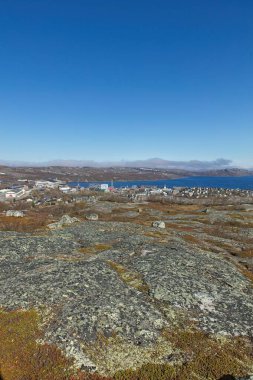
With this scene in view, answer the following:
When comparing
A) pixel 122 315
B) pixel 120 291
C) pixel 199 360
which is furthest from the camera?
pixel 120 291

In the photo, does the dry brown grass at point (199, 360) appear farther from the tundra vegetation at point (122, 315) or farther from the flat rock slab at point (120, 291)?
the flat rock slab at point (120, 291)

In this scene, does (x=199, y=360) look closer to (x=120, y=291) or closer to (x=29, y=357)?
(x=29, y=357)

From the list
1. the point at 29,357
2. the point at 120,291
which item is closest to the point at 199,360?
the point at 29,357

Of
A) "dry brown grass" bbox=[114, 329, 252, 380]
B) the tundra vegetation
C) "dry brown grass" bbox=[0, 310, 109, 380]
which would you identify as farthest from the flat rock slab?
"dry brown grass" bbox=[114, 329, 252, 380]

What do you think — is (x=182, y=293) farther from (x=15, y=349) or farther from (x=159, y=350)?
(x=15, y=349)

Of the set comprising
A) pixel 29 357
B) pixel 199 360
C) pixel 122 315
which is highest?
pixel 122 315

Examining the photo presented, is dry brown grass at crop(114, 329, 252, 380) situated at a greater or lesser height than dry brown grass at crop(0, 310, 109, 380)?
lesser

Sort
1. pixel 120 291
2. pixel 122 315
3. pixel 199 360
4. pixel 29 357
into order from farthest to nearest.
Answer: pixel 120 291 < pixel 122 315 < pixel 199 360 < pixel 29 357

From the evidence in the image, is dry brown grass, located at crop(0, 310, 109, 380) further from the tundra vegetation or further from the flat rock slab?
the flat rock slab

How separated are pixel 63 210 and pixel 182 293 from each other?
293 feet

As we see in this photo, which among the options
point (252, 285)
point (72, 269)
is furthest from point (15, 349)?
point (252, 285)

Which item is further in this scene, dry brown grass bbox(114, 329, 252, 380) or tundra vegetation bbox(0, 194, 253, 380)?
tundra vegetation bbox(0, 194, 253, 380)

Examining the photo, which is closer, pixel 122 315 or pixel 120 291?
pixel 122 315

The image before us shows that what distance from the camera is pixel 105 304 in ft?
69.4
